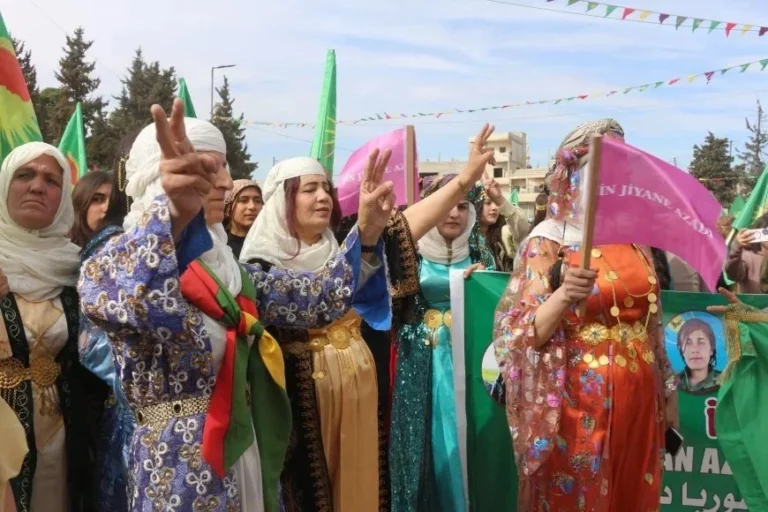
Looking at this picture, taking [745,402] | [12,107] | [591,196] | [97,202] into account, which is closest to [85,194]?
[97,202]

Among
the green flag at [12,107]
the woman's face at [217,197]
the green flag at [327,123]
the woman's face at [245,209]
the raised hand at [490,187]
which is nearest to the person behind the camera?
the woman's face at [217,197]

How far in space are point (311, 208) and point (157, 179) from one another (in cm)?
96

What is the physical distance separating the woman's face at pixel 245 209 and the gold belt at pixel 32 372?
209 cm

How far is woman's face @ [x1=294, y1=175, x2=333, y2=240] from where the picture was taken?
2.87 m

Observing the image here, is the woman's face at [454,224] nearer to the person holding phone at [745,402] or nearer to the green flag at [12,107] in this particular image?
the person holding phone at [745,402]

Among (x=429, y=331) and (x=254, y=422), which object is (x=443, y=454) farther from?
(x=254, y=422)

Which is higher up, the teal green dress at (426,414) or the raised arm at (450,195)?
the raised arm at (450,195)

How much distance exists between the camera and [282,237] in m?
2.79

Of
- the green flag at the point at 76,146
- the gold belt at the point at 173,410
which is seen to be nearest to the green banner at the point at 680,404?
the gold belt at the point at 173,410

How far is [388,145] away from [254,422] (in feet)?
6.22

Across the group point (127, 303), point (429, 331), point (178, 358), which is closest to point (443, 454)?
point (429, 331)

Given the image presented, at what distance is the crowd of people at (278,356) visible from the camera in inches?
76.1

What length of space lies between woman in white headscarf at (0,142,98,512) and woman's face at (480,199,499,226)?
3198mm

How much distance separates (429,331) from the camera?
12.2ft
